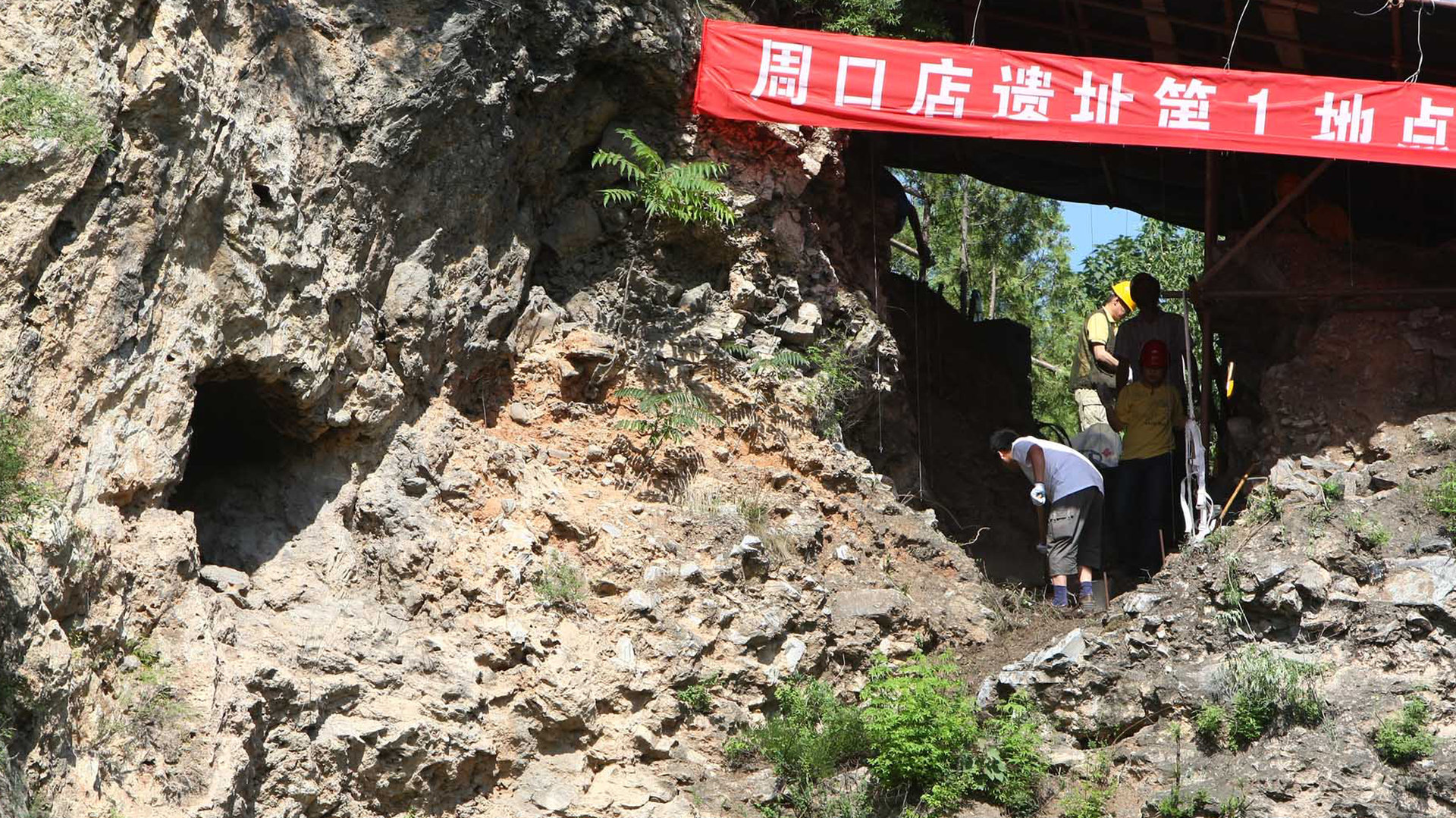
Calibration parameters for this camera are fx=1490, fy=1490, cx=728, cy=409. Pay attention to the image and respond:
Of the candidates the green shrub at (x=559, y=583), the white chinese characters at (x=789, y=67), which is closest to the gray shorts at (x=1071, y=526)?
the white chinese characters at (x=789, y=67)

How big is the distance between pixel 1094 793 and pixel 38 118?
6319 mm

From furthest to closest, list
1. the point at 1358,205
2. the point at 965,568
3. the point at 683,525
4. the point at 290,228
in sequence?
the point at 1358,205, the point at 965,568, the point at 683,525, the point at 290,228

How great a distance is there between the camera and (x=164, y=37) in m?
7.33

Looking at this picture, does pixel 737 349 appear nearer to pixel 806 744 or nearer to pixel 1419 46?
pixel 806 744

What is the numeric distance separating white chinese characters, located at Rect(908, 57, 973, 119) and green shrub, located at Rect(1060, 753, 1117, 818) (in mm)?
4118

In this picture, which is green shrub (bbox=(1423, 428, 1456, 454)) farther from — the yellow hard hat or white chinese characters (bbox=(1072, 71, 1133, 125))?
the yellow hard hat

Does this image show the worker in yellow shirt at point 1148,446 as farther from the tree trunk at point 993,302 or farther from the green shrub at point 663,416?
the tree trunk at point 993,302

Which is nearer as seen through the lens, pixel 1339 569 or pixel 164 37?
pixel 164 37

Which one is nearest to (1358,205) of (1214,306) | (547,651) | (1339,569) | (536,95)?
(1214,306)

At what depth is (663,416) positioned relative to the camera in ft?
31.5

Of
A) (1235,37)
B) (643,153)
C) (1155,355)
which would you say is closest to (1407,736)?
(1155,355)

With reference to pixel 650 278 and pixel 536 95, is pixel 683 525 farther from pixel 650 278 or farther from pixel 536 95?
pixel 536 95

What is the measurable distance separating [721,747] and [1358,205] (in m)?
6.88

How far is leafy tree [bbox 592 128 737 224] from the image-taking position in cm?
980
